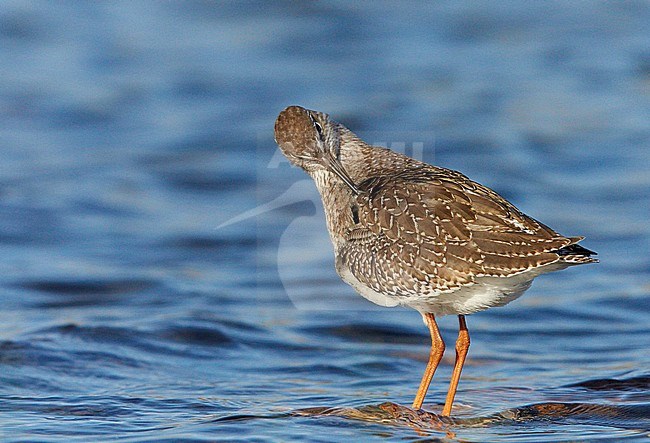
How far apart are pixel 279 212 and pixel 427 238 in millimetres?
7970

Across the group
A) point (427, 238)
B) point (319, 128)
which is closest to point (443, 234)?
point (427, 238)

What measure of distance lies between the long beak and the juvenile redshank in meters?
0.01

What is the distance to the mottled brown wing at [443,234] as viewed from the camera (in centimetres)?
766

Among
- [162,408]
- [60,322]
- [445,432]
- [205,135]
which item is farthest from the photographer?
[205,135]

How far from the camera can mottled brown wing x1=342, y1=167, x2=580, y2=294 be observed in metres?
7.66

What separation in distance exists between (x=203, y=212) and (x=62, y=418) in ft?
25.2

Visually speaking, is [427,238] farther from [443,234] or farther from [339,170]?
[339,170]

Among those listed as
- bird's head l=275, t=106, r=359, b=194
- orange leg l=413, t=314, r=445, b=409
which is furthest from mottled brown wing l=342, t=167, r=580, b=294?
orange leg l=413, t=314, r=445, b=409

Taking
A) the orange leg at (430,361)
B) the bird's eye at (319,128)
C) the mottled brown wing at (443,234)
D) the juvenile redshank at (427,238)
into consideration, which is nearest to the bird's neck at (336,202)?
the juvenile redshank at (427,238)

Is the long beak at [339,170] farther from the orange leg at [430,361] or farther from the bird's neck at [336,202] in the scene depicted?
the orange leg at [430,361]

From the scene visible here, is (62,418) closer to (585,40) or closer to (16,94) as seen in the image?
(16,94)

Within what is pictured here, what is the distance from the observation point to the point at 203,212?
15.8 metres

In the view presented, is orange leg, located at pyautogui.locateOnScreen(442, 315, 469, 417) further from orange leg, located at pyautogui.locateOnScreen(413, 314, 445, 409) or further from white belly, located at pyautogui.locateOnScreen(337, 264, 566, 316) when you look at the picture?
white belly, located at pyautogui.locateOnScreen(337, 264, 566, 316)

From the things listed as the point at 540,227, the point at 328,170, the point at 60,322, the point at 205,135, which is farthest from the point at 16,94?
the point at 540,227
